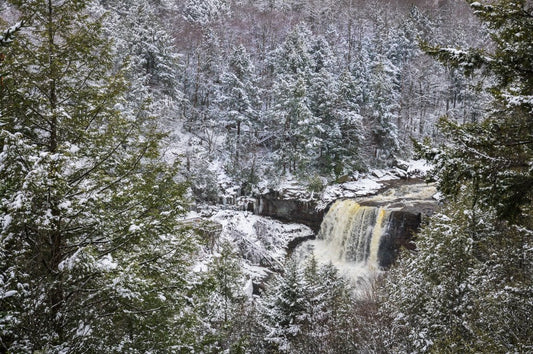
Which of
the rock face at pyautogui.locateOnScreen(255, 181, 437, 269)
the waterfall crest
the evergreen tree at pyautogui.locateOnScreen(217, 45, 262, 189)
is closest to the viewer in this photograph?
the rock face at pyautogui.locateOnScreen(255, 181, 437, 269)

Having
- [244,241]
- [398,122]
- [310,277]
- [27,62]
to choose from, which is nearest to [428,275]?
[310,277]

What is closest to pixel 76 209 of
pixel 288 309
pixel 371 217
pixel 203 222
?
pixel 203 222

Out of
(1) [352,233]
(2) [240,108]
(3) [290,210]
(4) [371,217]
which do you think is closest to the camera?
(4) [371,217]

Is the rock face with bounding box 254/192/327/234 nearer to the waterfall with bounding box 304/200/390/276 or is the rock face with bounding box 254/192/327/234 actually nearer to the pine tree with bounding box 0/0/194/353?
the waterfall with bounding box 304/200/390/276

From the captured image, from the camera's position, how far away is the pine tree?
148 inches

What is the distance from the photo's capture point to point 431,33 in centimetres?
5531

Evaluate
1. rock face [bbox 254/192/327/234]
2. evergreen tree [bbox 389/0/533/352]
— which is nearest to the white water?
rock face [bbox 254/192/327/234]

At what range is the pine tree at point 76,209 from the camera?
3.77 meters

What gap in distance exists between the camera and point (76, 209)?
4387 mm

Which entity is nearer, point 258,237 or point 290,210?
point 258,237

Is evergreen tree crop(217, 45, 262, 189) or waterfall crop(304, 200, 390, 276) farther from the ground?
evergreen tree crop(217, 45, 262, 189)

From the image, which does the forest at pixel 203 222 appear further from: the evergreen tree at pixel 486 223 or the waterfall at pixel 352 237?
the waterfall at pixel 352 237

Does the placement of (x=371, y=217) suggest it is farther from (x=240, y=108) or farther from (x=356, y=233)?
(x=240, y=108)

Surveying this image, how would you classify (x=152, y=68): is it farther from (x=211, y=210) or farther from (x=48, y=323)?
(x=48, y=323)
